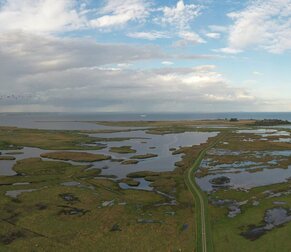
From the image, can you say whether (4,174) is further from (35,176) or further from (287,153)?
(287,153)

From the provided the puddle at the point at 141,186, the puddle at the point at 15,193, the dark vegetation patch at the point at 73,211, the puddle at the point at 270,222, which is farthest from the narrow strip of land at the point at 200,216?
the puddle at the point at 15,193

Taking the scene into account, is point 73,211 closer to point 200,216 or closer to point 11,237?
point 11,237

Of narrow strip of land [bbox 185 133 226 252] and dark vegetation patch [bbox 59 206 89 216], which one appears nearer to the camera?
narrow strip of land [bbox 185 133 226 252]

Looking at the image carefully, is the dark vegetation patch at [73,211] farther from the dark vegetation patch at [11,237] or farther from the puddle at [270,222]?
the puddle at [270,222]

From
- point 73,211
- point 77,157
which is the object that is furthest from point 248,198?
point 77,157

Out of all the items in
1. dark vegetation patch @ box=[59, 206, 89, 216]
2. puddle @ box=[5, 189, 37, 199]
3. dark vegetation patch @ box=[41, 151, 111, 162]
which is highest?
dark vegetation patch @ box=[41, 151, 111, 162]

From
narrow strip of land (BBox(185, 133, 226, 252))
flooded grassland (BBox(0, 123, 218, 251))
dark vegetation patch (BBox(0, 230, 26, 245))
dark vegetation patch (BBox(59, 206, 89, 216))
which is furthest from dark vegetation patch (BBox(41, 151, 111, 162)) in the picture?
dark vegetation patch (BBox(0, 230, 26, 245))

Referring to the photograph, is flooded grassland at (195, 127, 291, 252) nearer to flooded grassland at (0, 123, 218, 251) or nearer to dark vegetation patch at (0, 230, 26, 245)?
flooded grassland at (0, 123, 218, 251)

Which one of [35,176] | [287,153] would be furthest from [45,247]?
[287,153]

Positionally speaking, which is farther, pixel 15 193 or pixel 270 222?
pixel 15 193
